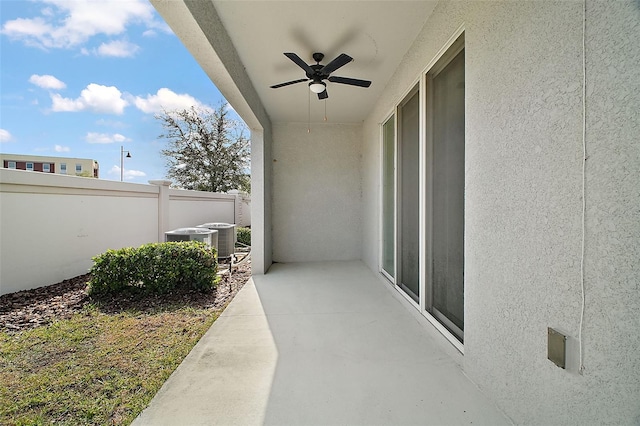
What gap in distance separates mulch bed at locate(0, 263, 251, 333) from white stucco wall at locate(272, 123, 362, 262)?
7.37 feet

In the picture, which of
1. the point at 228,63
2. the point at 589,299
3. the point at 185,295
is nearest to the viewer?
the point at 589,299

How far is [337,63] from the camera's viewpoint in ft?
10.4

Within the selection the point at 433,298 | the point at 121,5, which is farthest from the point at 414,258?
the point at 121,5

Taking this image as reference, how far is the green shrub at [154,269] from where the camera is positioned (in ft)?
13.0

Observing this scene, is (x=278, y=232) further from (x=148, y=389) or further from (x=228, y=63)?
(x=148, y=389)

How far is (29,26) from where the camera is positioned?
5.25 m

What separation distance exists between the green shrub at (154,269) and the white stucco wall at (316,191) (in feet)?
7.89

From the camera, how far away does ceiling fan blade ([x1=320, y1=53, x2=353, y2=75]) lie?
9.94 feet

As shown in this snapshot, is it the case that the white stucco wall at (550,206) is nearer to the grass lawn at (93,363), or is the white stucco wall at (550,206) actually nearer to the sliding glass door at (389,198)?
the sliding glass door at (389,198)

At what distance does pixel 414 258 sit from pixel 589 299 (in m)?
2.33

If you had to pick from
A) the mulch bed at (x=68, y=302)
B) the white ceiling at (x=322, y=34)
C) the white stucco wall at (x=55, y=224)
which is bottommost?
the mulch bed at (x=68, y=302)

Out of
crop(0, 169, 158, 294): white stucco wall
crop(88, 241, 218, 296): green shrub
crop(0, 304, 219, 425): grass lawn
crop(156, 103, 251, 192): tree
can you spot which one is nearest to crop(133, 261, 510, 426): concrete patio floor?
crop(0, 304, 219, 425): grass lawn


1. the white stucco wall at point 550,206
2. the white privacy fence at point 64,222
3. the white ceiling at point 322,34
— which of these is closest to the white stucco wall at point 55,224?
the white privacy fence at point 64,222

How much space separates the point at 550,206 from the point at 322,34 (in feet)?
9.20
